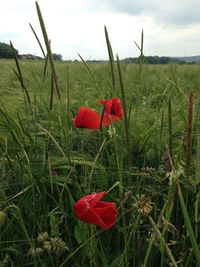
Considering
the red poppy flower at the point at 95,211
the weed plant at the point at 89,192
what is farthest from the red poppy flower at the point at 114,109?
the red poppy flower at the point at 95,211

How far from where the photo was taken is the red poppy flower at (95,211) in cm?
71

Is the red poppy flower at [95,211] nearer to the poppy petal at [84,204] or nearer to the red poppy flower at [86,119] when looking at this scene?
the poppy petal at [84,204]

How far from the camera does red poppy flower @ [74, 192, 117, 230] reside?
2.35 ft

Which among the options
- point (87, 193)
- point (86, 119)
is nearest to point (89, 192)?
point (87, 193)

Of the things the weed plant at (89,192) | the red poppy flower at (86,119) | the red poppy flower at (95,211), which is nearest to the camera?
the red poppy flower at (95,211)

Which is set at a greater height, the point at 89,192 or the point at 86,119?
the point at 86,119

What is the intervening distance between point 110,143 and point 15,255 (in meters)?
0.56

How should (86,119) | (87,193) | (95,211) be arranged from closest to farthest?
1. (95,211)
2. (87,193)
3. (86,119)

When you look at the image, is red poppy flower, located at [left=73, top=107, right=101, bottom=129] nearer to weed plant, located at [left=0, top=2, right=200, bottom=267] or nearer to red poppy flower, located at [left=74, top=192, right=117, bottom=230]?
weed plant, located at [left=0, top=2, right=200, bottom=267]

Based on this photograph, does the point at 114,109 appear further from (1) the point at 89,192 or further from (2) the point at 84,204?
(2) the point at 84,204

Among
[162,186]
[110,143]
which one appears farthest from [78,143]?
[162,186]

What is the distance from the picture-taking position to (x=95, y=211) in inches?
28.5

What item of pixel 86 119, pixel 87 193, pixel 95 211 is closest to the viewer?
pixel 95 211

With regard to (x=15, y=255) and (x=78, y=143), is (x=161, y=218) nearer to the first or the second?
(x=15, y=255)
